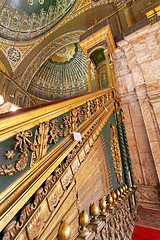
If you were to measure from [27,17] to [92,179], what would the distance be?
1225 cm

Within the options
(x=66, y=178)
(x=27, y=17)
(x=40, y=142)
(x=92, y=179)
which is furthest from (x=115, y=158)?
(x=27, y=17)

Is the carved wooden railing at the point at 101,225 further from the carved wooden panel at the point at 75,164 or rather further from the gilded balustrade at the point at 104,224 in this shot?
the carved wooden panel at the point at 75,164

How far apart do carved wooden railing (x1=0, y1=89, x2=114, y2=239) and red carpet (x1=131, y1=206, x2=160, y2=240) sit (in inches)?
50.8

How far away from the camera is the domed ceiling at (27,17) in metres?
8.72

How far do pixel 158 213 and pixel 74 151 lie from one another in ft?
7.27

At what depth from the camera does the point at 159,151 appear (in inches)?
105

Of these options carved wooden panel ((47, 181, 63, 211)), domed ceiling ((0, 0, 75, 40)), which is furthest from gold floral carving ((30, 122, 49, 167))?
domed ceiling ((0, 0, 75, 40))

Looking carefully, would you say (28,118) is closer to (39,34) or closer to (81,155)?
(81,155)

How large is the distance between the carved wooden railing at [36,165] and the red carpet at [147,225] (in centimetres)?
129

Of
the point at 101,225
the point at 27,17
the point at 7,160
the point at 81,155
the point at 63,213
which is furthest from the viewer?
the point at 27,17

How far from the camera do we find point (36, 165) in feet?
2.55

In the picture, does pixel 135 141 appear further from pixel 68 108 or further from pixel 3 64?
pixel 3 64

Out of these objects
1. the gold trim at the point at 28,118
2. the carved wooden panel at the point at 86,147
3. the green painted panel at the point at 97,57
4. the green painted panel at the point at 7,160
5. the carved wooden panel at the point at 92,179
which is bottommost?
the carved wooden panel at the point at 92,179

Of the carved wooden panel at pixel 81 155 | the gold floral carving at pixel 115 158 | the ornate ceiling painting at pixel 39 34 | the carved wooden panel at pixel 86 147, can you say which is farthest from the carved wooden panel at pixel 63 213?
the ornate ceiling painting at pixel 39 34
